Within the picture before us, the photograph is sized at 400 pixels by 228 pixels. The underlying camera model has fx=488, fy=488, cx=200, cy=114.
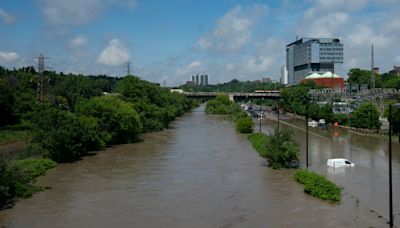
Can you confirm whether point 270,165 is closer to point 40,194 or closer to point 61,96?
point 40,194

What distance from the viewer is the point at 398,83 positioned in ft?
367

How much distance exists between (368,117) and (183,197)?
4014cm

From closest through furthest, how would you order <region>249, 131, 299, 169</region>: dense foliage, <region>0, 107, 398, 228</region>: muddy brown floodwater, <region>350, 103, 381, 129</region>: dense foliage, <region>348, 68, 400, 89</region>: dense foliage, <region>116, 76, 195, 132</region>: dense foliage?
<region>0, 107, 398, 228</region>: muddy brown floodwater, <region>249, 131, 299, 169</region>: dense foliage, <region>350, 103, 381, 129</region>: dense foliage, <region>116, 76, 195, 132</region>: dense foliage, <region>348, 68, 400, 89</region>: dense foliage

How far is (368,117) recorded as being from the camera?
59.4 meters

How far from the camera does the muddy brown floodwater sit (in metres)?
21.0

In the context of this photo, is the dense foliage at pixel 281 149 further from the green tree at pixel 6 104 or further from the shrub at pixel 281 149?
the green tree at pixel 6 104

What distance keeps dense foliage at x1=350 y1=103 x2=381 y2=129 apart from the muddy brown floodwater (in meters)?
19.3

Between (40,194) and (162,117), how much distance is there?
44.4 m

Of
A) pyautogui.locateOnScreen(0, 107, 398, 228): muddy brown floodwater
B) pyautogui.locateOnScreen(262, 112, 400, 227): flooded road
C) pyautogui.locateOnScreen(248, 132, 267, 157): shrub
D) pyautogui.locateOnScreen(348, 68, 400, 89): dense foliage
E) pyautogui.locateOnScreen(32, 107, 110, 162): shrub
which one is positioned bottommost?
pyautogui.locateOnScreen(0, 107, 398, 228): muddy brown floodwater

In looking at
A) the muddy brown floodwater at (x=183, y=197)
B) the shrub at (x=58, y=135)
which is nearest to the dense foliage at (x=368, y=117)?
the muddy brown floodwater at (x=183, y=197)

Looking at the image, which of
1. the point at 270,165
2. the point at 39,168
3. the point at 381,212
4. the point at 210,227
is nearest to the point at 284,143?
the point at 270,165

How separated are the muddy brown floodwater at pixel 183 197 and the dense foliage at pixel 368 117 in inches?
759

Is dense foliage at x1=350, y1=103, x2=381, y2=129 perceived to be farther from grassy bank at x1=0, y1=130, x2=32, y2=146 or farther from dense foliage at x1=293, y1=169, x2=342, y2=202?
grassy bank at x1=0, y1=130, x2=32, y2=146

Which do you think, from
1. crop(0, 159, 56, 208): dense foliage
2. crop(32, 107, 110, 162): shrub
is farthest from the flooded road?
crop(32, 107, 110, 162): shrub
